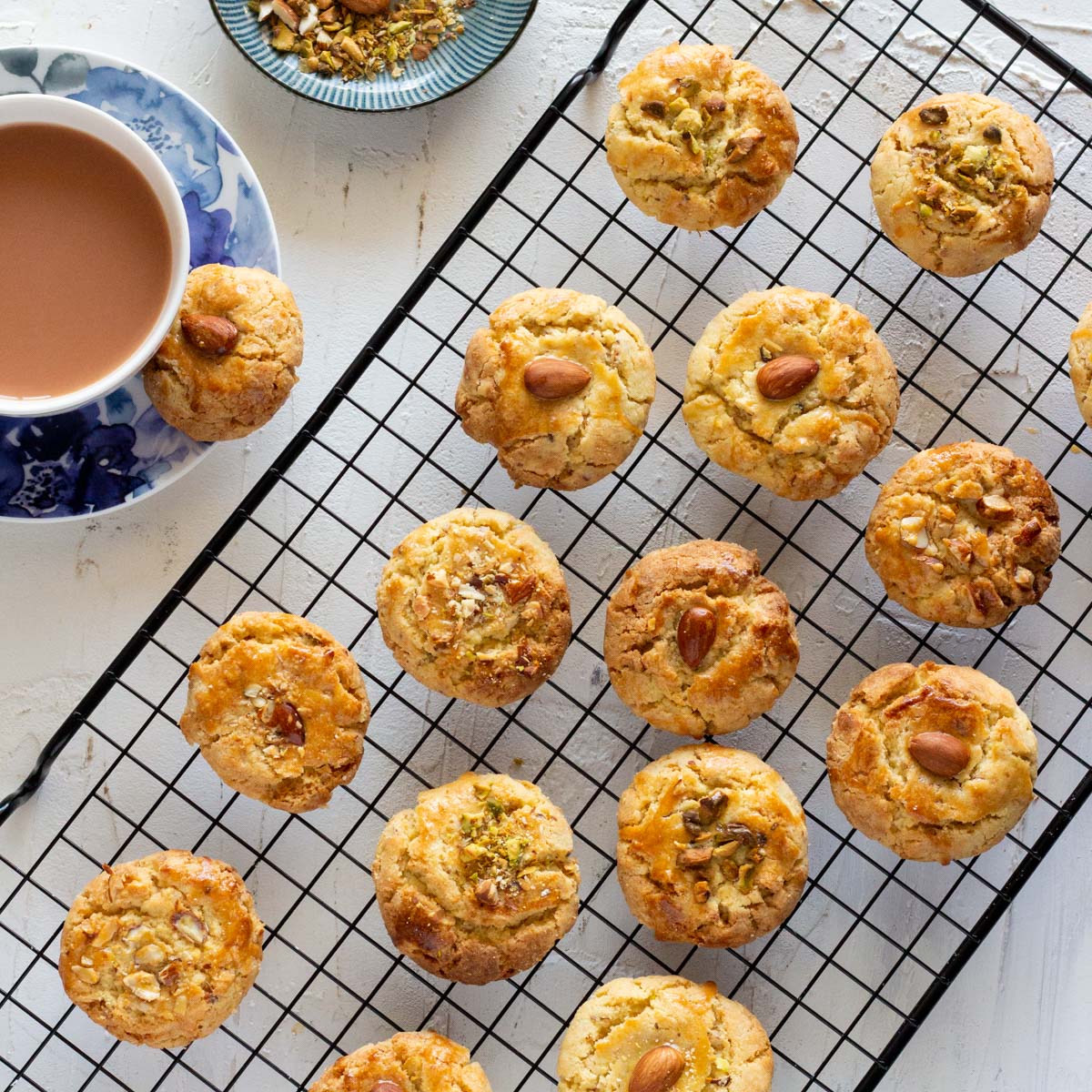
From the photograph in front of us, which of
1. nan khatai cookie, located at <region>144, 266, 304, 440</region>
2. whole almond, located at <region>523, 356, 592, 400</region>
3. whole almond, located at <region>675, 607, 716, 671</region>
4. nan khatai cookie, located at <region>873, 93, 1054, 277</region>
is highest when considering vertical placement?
nan khatai cookie, located at <region>873, 93, 1054, 277</region>

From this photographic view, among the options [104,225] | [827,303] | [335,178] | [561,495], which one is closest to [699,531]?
[561,495]

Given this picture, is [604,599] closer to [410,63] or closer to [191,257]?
[191,257]

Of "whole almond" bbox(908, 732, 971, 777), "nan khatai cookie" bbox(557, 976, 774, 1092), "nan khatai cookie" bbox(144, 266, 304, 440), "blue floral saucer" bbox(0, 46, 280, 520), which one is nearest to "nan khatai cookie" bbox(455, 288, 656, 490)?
"nan khatai cookie" bbox(144, 266, 304, 440)

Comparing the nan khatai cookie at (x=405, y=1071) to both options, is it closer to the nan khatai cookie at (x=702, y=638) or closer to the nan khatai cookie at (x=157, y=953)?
the nan khatai cookie at (x=157, y=953)

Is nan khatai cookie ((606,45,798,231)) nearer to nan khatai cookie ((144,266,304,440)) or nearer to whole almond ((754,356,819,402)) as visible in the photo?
whole almond ((754,356,819,402))

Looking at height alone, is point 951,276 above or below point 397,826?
above

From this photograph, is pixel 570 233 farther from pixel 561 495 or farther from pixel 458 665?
pixel 458 665
